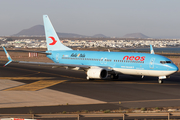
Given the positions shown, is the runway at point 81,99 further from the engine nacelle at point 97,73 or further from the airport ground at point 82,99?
the engine nacelle at point 97,73

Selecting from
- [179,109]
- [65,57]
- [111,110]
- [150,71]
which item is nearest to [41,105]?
[111,110]

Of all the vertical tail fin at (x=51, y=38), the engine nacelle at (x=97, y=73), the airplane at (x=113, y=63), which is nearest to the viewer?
the airplane at (x=113, y=63)

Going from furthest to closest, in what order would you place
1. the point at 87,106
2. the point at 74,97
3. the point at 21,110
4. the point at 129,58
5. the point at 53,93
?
the point at 129,58, the point at 53,93, the point at 74,97, the point at 87,106, the point at 21,110

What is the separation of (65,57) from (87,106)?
86.3 feet

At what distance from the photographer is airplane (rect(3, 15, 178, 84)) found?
128 ft

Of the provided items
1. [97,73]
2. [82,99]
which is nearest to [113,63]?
[97,73]

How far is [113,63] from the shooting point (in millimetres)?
43125

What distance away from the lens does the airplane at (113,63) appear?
38.9m

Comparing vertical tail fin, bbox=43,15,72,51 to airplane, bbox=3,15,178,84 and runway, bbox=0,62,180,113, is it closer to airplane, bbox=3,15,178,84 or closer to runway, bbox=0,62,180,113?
airplane, bbox=3,15,178,84

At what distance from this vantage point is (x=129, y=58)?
41656 mm

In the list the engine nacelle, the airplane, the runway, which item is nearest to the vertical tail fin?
the airplane

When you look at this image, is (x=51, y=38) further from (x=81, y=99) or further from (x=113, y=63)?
(x=81, y=99)

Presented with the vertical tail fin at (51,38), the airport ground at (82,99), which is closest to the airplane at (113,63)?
the vertical tail fin at (51,38)

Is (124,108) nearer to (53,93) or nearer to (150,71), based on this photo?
(53,93)
